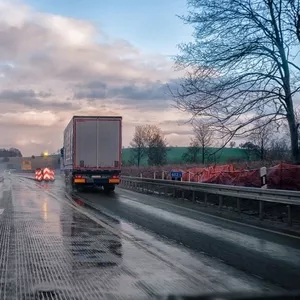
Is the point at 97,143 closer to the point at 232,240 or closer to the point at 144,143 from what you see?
the point at 232,240

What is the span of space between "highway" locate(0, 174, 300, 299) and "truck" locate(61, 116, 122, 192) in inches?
513

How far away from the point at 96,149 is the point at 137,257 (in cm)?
1980

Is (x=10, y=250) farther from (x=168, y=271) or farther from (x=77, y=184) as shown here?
(x=77, y=184)

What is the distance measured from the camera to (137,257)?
897 cm

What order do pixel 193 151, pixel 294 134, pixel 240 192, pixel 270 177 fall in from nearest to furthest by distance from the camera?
pixel 240 192
pixel 270 177
pixel 294 134
pixel 193 151

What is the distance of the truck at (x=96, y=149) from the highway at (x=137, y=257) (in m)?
13.0

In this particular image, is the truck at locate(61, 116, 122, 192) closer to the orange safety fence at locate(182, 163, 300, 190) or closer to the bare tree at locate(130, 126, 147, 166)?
the orange safety fence at locate(182, 163, 300, 190)

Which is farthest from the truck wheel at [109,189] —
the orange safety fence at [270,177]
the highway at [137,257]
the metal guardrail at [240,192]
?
the highway at [137,257]

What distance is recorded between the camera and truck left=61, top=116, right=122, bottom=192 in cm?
2805

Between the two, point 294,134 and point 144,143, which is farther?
point 144,143

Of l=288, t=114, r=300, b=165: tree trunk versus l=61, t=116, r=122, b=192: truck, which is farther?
l=61, t=116, r=122, b=192: truck

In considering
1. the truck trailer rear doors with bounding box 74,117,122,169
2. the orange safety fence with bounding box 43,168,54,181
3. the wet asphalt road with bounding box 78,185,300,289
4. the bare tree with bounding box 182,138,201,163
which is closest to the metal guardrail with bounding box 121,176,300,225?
the wet asphalt road with bounding box 78,185,300,289

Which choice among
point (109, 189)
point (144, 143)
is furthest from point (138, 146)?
point (109, 189)

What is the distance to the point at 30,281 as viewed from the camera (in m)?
7.07
